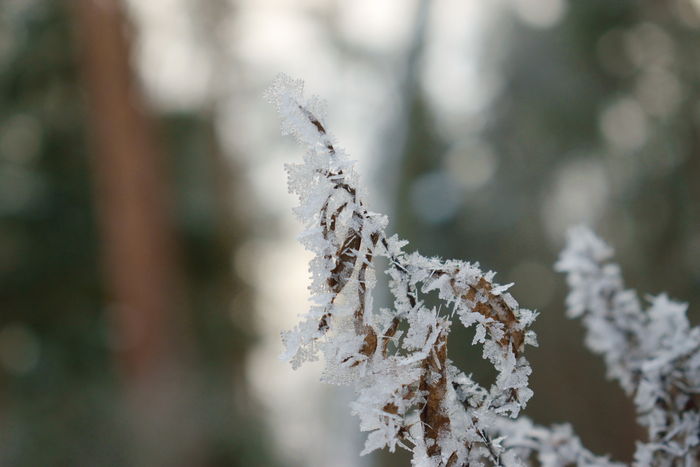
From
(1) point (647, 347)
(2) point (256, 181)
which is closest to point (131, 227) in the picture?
(2) point (256, 181)

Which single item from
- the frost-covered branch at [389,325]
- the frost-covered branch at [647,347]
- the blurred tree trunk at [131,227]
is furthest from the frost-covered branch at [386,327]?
the blurred tree trunk at [131,227]

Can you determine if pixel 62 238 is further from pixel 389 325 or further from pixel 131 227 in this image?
pixel 389 325

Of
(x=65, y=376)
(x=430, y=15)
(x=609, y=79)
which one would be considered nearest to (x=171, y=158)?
(x=65, y=376)

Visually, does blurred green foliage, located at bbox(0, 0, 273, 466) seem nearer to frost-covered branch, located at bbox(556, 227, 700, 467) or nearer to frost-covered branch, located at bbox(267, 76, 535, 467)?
frost-covered branch, located at bbox(556, 227, 700, 467)

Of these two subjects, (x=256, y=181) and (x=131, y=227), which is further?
(x=256, y=181)

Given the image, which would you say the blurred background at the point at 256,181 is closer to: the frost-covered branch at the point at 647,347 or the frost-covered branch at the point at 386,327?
the frost-covered branch at the point at 647,347

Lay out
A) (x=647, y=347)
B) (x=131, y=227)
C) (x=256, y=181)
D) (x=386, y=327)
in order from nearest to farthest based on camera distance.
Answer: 1. (x=386, y=327)
2. (x=647, y=347)
3. (x=131, y=227)
4. (x=256, y=181)
